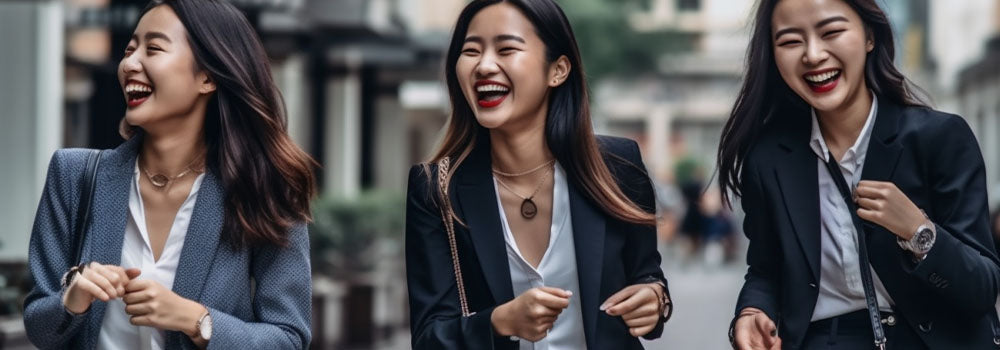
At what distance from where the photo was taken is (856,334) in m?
3.84

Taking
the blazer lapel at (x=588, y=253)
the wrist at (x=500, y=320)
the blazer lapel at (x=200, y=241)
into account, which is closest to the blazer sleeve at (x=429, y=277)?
the wrist at (x=500, y=320)

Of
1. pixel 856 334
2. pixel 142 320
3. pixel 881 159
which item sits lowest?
pixel 856 334

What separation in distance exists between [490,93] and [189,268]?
828 millimetres

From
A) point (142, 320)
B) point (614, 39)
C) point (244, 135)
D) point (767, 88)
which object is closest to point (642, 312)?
point (767, 88)

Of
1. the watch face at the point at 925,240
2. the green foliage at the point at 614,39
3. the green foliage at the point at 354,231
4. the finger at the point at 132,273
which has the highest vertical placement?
the green foliage at the point at 614,39

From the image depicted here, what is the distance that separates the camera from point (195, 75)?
3.65 m

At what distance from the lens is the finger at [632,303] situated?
3.64 meters

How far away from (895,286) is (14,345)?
226 inches

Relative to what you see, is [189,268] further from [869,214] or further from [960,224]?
[960,224]

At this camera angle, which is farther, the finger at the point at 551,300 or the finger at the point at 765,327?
the finger at the point at 765,327

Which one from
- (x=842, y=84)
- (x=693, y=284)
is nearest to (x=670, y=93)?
(x=693, y=284)

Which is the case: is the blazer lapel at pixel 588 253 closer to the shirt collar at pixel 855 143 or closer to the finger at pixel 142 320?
the shirt collar at pixel 855 143

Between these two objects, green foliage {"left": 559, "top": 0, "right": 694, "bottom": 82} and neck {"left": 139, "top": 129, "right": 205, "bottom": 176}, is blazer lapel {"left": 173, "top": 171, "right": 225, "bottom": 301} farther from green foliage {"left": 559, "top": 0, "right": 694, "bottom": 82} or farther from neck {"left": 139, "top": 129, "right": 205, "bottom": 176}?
green foliage {"left": 559, "top": 0, "right": 694, "bottom": 82}

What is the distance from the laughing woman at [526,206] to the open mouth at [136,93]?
72 centimetres
